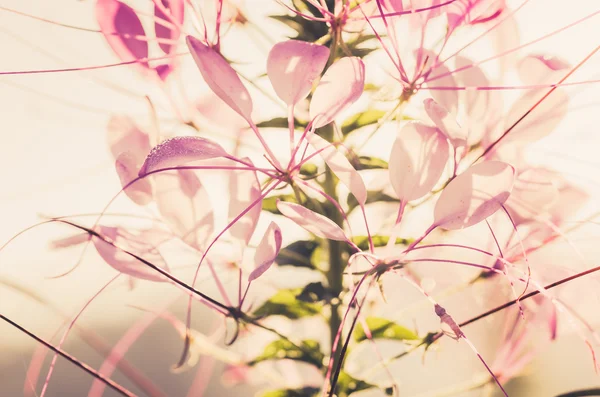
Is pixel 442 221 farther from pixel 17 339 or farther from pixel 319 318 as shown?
pixel 17 339

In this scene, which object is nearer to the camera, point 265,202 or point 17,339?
point 265,202

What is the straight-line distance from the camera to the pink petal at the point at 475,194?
0.18 m

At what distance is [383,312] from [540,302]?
0.07m

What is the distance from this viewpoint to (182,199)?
211 millimetres

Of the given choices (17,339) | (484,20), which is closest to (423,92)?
(484,20)

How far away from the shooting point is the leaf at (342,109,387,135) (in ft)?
0.78

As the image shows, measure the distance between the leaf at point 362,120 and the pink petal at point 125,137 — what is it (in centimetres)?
8

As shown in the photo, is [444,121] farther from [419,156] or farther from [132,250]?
[132,250]

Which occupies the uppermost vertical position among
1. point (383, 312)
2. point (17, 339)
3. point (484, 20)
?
point (484, 20)

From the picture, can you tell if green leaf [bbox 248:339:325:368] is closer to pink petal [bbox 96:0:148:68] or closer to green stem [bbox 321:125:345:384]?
green stem [bbox 321:125:345:384]

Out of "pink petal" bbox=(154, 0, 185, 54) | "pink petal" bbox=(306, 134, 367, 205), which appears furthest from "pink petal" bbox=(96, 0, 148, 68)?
"pink petal" bbox=(306, 134, 367, 205)

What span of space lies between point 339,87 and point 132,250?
0.10 m

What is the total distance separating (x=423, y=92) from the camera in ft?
0.78

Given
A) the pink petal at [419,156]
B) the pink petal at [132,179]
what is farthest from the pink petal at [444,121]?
the pink petal at [132,179]
